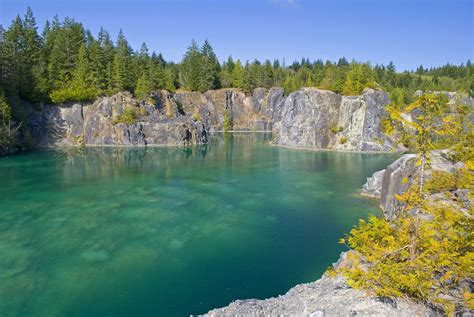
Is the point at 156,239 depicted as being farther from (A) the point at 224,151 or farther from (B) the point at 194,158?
(A) the point at 224,151

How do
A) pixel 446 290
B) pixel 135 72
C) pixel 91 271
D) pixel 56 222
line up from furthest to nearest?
pixel 135 72 → pixel 56 222 → pixel 91 271 → pixel 446 290

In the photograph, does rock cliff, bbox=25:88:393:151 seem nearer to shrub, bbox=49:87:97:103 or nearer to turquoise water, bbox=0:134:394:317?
shrub, bbox=49:87:97:103

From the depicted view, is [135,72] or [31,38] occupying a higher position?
[31,38]

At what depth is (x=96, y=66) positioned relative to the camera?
92.7m

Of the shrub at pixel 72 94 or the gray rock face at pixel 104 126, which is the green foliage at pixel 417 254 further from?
the shrub at pixel 72 94

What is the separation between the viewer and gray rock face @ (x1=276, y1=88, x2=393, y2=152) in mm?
80062

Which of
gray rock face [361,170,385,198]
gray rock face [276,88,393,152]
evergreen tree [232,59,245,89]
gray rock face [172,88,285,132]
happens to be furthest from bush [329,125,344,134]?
evergreen tree [232,59,245,89]

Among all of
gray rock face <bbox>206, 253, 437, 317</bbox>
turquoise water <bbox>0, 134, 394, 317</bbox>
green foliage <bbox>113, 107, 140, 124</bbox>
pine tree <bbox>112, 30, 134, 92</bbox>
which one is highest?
pine tree <bbox>112, 30, 134, 92</bbox>

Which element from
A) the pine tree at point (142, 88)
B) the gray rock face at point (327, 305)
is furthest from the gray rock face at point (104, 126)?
the gray rock face at point (327, 305)

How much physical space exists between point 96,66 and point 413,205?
309 feet

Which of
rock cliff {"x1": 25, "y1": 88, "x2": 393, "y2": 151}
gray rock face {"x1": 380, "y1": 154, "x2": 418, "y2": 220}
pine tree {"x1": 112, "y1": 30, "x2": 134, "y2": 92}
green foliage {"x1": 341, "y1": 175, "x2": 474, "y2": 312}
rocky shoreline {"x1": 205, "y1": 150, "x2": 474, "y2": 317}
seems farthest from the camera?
pine tree {"x1": 112, "y1": 30, "x2": 134, "y2": 92}

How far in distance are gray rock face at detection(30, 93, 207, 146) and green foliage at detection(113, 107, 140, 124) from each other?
539 mm

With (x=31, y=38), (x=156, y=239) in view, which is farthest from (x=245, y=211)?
(x=31, y=38)

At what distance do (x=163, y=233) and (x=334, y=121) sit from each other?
209 ft
